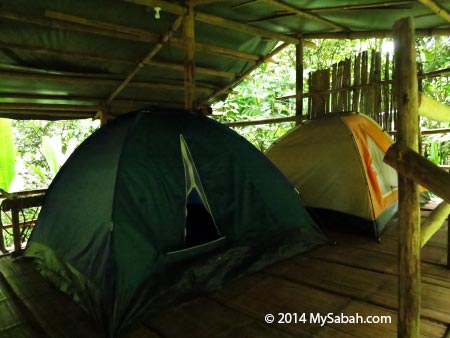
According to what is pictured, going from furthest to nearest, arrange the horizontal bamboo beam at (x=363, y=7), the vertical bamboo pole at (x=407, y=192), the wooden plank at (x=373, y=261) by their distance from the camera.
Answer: the horizontal bamboo beam at (x=363, y=7), the wooden plank at (x=373, y=261), the vertical bamboo pole at (x=407, y=192)

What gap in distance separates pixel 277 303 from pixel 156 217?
1003 mm

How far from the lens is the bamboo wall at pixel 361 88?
439 cm

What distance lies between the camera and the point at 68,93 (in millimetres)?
5289

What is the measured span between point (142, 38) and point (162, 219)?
8.40ft

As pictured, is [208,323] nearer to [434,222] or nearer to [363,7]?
[434,222]

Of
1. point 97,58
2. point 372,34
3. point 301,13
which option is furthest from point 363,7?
point 97,58

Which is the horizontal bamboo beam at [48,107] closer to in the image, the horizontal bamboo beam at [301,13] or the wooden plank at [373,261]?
the horizontal bamboo beam at [301,13]

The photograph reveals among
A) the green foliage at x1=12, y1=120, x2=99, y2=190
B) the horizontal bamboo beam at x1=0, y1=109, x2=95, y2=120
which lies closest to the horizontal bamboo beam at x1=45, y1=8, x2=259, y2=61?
the horizontal bamboo beam at x1=0, y1=109, x2=95, y2=120

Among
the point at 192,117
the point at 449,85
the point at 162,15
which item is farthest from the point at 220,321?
the point at 449,85

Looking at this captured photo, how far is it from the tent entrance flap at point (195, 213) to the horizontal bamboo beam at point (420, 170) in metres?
1.45

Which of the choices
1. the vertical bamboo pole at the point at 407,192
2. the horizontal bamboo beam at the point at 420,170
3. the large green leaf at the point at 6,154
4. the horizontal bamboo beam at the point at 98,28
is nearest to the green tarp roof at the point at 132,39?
the horizontal bamboo beam at the point at 98,28

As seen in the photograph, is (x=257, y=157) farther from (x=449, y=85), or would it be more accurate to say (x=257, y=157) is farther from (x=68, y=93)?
(x=449, y=85)

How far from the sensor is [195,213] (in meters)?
3.31

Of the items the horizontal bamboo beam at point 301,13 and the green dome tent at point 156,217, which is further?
the horizontal bamboo beam at point 301,13
